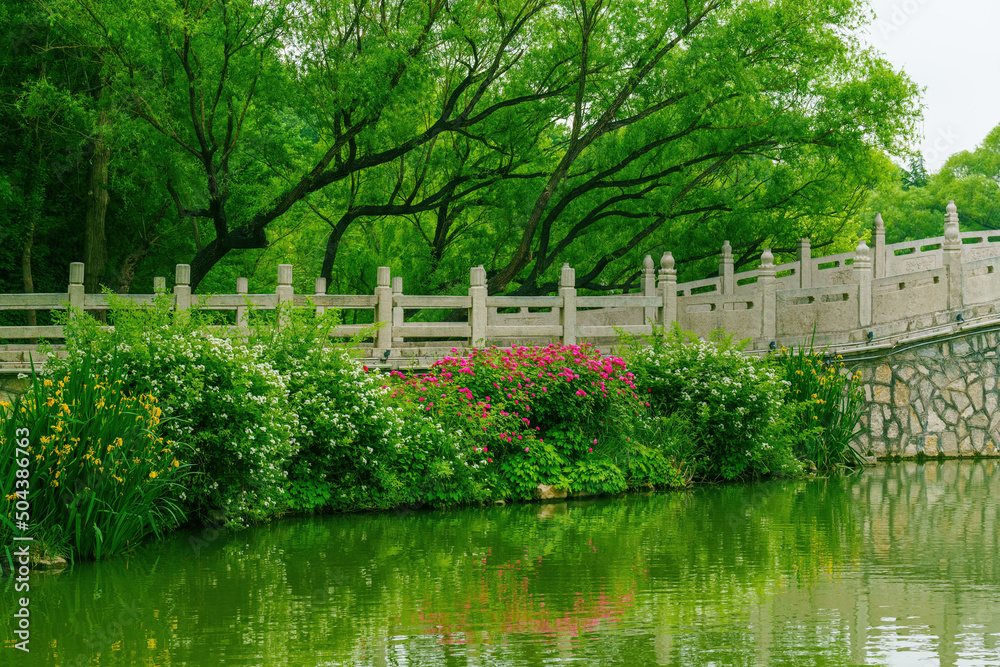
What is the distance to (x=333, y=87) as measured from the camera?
17.8m

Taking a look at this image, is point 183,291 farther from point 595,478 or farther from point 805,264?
point 805,264

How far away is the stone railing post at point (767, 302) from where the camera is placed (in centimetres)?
1888

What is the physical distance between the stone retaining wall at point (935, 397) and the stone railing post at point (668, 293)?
292cm

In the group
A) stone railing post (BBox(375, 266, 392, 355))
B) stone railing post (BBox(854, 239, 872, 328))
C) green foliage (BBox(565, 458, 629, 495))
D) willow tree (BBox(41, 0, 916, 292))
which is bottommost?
green foliage (BBox(565, 458, 629, 495))

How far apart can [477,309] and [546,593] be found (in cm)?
840

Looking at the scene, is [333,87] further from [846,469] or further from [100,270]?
[846,469]

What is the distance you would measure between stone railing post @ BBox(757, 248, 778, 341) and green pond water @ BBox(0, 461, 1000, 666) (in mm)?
6993

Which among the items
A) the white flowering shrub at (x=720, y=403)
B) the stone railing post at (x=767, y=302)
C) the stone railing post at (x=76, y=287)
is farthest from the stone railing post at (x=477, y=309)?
the stone railing post at (x=767, y=302)

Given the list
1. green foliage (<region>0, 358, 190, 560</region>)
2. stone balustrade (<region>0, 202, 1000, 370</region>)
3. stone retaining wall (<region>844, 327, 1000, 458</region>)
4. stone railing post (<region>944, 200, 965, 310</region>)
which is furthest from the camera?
stone railing post (<region>944, 200, 965, 310</region>)

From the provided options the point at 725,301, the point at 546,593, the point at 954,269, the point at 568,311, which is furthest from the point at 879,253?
the point at 546,593

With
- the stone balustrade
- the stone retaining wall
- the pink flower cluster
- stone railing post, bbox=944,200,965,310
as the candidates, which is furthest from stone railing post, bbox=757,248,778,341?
the pink flower cluster

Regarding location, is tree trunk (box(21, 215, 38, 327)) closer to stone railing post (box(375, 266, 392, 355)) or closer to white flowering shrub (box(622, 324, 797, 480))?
stone railing post (box(375, 266, 392, 355))

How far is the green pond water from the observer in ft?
20.5

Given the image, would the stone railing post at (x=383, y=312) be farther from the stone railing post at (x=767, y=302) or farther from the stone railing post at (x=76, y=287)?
the stone railing post at (x=767, y=302)
